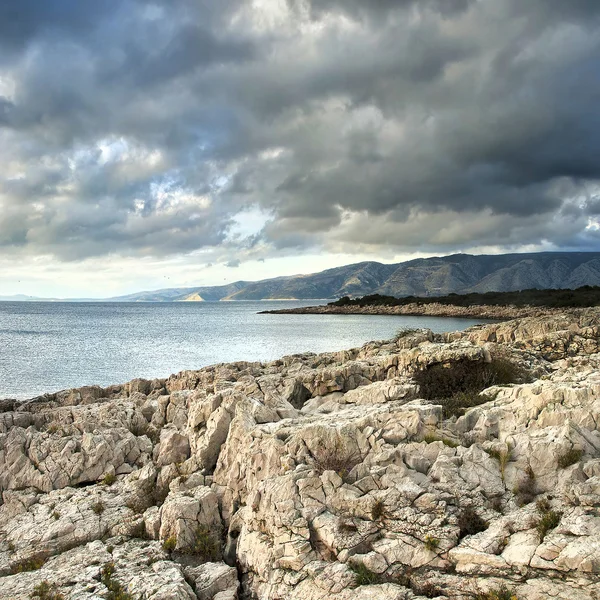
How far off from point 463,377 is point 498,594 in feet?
39.6

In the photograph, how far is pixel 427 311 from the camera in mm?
141500

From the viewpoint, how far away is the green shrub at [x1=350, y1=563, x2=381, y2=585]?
8.32m

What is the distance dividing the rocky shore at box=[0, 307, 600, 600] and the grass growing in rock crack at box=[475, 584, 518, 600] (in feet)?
0.09

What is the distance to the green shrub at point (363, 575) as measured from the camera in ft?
27.3

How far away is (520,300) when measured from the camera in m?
138

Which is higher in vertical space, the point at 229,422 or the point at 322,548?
the point at 229,422

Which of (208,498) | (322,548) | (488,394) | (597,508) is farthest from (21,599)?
(488,394)

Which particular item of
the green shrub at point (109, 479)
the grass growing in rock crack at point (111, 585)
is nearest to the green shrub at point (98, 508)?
the green shrub at point (109, 479)

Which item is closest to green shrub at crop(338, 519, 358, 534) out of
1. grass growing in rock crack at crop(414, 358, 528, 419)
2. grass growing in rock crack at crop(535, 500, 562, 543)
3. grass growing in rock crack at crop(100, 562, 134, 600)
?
grass growing in rock crack at crop(535, 500, 562, 543)

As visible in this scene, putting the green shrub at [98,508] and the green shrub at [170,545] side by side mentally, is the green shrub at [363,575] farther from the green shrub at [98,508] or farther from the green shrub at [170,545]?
the green shrub at [98,508]

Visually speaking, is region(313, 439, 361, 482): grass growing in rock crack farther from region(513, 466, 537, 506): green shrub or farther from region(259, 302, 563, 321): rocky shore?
region(259, 302, 563, 321): rocky shore

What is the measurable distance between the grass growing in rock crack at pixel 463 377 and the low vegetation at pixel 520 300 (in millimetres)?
99514

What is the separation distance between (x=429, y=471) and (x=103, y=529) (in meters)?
7.83

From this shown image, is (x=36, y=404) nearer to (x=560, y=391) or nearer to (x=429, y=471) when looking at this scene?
(x=429, y=471)
